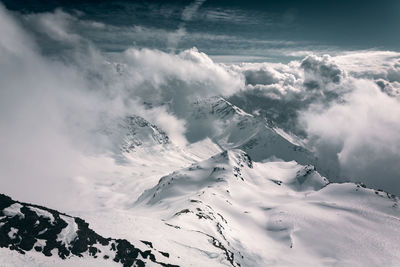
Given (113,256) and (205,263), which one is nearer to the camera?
(113,256)

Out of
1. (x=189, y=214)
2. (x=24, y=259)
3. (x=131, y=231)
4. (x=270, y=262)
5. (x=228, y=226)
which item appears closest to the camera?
(x=24, y=259)

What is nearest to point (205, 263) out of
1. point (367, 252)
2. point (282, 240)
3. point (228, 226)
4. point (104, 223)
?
point (104, 223)

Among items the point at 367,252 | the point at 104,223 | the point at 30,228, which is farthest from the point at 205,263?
the point at 367,252

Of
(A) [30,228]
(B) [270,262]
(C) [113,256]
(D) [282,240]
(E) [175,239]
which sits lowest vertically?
(D) [282,240]

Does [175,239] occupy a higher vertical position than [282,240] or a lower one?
higher

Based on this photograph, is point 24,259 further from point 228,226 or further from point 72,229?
point 228,226

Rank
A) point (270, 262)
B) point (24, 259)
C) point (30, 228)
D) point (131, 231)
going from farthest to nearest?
point (270, 262) < point (131, 231) < point (30, 228) < point (24, 259)
